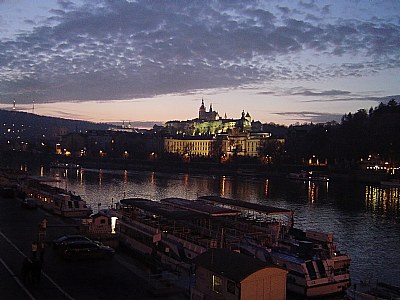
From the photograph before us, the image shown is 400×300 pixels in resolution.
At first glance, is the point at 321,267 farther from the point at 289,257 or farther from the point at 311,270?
the point at 289,257

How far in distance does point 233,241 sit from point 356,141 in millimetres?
60282

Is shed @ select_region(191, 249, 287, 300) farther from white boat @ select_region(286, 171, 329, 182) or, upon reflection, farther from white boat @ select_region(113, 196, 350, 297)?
white boat @ select_region(286, 171, 329, 182)

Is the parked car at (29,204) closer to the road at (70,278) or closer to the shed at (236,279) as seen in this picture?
the road at (70,278)

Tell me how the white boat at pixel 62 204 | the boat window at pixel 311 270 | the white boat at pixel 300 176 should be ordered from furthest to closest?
1. the white boat at pixel 300 176
2. the white boat at pixel 62 204
3. the boat window at pixel 311 270

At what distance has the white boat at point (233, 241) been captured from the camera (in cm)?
1465

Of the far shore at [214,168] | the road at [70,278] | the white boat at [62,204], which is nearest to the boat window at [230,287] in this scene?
the road at [70,278]

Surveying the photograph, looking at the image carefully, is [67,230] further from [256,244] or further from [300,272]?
[300,272]

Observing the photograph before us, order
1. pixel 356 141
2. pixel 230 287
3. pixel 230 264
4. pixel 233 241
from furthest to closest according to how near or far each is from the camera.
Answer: pixel 356 141
pixel 233 241
pixel 230 264
pixel 230 287

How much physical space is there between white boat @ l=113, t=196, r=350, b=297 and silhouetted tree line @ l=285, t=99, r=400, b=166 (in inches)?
2150

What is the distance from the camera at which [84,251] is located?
14172mm

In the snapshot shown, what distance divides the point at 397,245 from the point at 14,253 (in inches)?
651

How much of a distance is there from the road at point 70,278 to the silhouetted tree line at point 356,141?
6066 centimetres

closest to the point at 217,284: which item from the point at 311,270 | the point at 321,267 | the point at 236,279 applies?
the point at 236,279

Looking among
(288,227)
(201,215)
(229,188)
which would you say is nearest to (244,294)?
(201,215)
